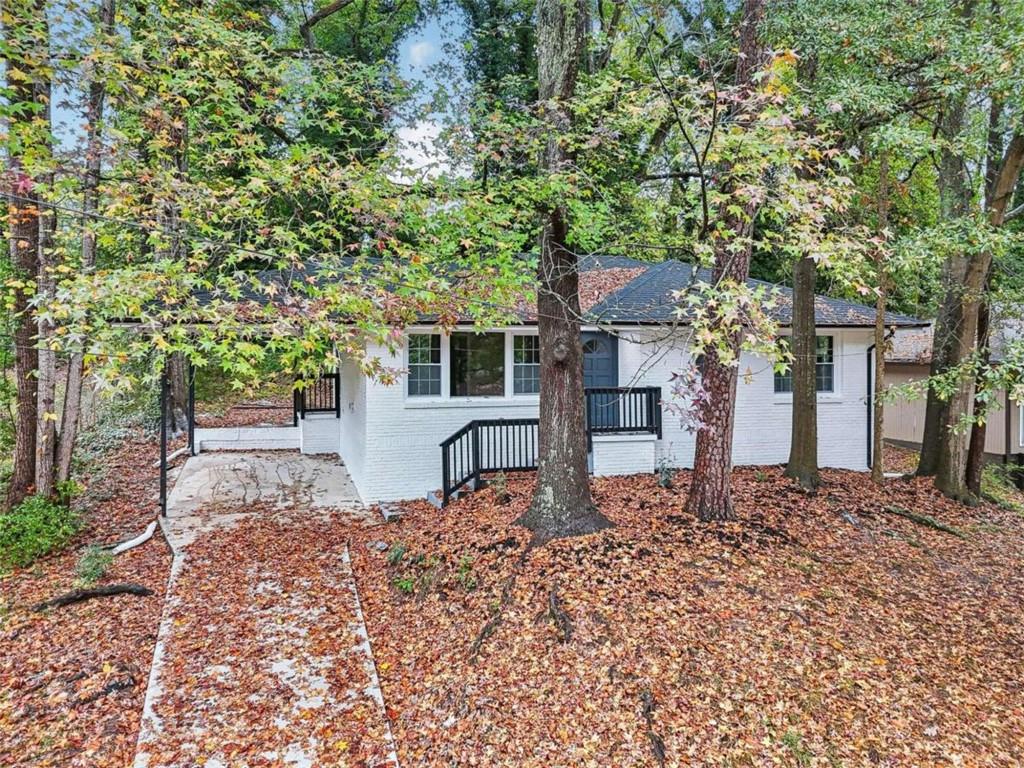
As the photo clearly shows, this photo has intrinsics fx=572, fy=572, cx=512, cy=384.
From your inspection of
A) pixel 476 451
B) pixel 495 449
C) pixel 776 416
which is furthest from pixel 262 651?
pixel 776 416

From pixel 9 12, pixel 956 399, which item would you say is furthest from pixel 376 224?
pixel 956 399

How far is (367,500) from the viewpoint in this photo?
918cm

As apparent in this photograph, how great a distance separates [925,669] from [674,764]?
7.40 ft

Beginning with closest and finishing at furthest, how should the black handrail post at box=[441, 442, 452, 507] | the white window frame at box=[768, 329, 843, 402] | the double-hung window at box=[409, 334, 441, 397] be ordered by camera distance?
the black handrail post at box=[441, 442, 452, 507]
the double-hung window at box=[409, 334, 441, 397]
the white window frame at box=[768, 329, 843, 402]

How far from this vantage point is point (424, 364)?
9469mm

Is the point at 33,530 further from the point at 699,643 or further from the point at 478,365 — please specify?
the point at 699,643

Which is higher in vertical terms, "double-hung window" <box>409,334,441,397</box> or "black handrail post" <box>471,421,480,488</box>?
"double-hung window" <box>409,334,441,397</box>

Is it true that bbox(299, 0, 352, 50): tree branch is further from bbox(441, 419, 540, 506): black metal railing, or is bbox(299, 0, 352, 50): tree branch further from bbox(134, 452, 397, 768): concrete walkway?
bbox(134, 452, 397, 768): concrete walkway

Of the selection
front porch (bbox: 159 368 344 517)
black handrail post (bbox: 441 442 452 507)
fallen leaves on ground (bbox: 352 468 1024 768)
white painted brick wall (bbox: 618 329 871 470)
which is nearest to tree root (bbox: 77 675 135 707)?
fallen leaves on ground (bbox: 352 468 1024 768)

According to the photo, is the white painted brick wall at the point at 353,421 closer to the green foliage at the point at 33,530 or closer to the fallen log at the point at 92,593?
the fallen log at the point at 92,593

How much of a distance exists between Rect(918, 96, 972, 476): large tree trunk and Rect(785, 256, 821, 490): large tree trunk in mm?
1664

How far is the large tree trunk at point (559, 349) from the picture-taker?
241 inches

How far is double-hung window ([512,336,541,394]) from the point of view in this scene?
32.7 feet

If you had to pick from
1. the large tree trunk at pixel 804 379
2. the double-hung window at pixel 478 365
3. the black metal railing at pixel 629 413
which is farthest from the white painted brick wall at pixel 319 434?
the large tree trunk at pixel 804 379
